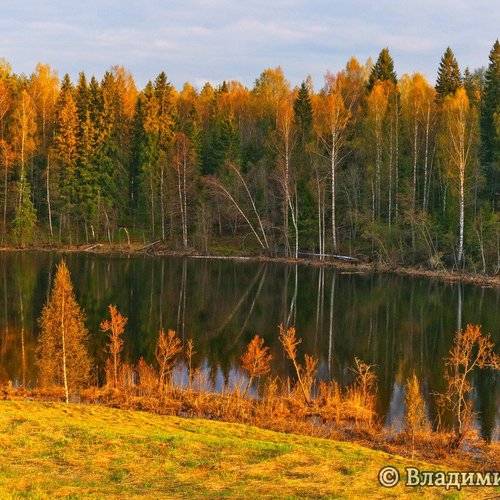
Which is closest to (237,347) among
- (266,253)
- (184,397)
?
(184,397)

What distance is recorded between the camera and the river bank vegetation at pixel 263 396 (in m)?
17.4

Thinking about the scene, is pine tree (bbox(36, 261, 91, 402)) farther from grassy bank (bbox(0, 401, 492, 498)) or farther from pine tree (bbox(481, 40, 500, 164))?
pine tree (bbox(481, 40, 500, 164))

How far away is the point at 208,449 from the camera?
1346 cm

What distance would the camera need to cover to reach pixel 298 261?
60.6 metres

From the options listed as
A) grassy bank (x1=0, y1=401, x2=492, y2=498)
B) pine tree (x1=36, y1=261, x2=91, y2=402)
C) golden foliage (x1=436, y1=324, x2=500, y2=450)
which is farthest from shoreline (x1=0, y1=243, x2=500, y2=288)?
grassy bank (x1=0, y1=401, x2=492, y2=498)

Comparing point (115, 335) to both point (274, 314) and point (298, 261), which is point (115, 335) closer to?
point (274, 314)

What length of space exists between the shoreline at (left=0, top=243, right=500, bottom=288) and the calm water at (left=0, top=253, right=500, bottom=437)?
2451 mm

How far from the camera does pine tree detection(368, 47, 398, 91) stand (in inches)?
2904

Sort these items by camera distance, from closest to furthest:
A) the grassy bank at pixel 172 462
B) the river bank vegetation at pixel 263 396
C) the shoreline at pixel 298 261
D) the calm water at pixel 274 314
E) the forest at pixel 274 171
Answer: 1. the grassy bank at pixel 172 462
2. the river bank vegetation at pixel 263 396
3. the calm water at pixel 274 314
4. the shoreline at pixel 298 261
5. the forest at pixel 274 171

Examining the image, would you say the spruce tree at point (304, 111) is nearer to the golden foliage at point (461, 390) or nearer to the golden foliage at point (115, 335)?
the golden foliage at point (461, 390)

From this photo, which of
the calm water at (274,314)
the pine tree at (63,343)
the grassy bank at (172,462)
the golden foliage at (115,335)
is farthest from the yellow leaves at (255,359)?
the pine tree at (63,343)

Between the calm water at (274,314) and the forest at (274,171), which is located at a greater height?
the forest at (274,171)

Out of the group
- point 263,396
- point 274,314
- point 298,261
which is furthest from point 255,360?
point 298,261

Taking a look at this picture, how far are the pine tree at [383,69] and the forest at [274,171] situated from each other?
0.55ft
